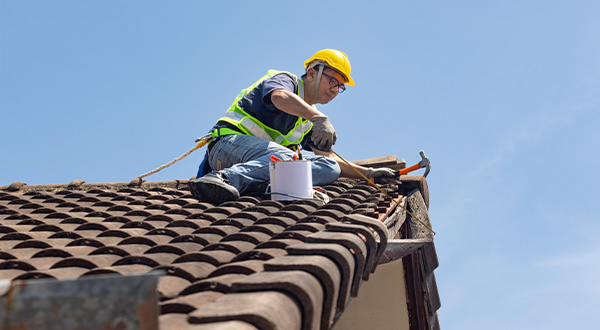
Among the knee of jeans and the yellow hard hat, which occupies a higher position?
the yellow hard hat

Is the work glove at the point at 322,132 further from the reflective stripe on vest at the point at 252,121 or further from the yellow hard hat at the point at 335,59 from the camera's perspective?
the yellow hard hat at the point at 335,59

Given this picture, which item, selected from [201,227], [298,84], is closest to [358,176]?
[298,84]

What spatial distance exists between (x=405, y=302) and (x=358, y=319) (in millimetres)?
444

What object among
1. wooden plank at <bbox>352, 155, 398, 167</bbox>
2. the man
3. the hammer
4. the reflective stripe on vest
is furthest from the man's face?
the hammer

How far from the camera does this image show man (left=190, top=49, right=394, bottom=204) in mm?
4941

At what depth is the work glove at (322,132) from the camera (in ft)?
15.5

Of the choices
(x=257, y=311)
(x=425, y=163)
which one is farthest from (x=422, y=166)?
(x=257, y=311)

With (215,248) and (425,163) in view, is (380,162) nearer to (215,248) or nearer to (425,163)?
(425,163)

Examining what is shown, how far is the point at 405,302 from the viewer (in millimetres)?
5316

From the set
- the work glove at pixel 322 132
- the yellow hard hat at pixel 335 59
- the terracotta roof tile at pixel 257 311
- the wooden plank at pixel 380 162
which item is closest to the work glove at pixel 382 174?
the wooden plank at pixel 380 162

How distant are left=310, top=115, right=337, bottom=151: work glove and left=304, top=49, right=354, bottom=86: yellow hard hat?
1.12 m

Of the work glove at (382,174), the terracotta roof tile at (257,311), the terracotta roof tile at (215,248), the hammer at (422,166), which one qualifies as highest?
the hammer at (422,166)

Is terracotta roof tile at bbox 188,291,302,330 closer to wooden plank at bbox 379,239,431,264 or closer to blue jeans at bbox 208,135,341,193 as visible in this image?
wooden plank at bbox 379,239,431,264

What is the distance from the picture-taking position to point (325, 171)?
550 centimetres
